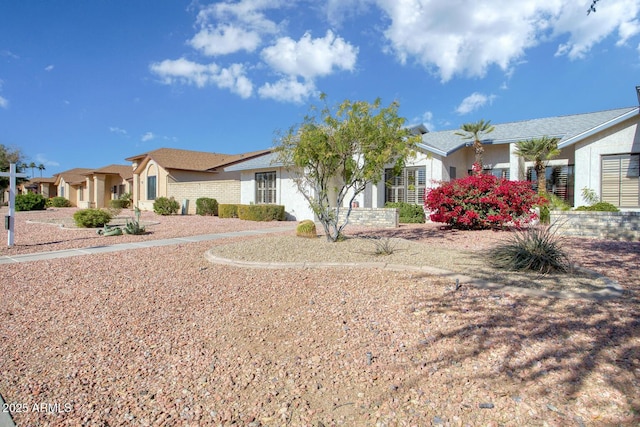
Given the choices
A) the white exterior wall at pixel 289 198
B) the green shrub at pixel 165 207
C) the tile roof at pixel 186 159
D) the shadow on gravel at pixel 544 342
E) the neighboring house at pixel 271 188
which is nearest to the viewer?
the shadow on gravel at pixel 544 342

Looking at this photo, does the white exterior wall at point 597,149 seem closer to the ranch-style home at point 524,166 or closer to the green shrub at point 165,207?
the ranch-style home at point 524,166

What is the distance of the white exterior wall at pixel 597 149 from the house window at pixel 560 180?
52.5 inches

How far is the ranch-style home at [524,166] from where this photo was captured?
15688 mm

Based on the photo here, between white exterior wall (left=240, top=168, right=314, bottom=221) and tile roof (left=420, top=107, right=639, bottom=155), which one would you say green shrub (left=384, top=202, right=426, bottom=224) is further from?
white exterior wall (left=240, top=168, right=314, bottom=221)

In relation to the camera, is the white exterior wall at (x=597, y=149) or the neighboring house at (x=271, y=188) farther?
the neighboring house at (x=271, y=188)

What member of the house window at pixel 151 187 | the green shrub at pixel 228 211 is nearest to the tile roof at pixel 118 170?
the house window at pixel 151 187

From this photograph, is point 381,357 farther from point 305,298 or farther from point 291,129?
point 291,129

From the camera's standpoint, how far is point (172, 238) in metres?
12.2

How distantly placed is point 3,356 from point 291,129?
7.48 metres

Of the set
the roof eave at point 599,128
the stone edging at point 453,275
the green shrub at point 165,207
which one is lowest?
the stone edging at point 453,275

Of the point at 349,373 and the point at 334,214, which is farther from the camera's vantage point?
the point at 334,214

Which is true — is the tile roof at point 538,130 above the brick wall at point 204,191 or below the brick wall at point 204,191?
above

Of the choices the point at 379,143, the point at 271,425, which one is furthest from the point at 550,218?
the point at 271,425

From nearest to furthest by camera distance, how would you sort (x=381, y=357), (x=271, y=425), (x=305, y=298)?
(x=271, y=425)
(x=381, y=357)
(x=305, y=298)
